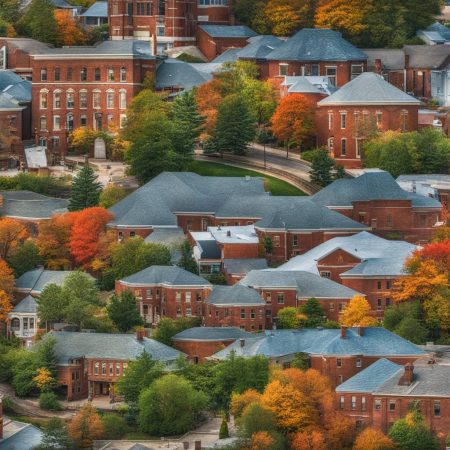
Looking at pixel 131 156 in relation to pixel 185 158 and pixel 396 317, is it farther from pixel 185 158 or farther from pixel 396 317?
pixel 396 317

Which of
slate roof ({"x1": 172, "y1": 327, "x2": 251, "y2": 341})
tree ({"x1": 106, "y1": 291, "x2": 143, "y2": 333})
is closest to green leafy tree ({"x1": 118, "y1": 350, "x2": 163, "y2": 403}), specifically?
slate roof ({"x1": 172, "y1": 327, "x2": 251, "y2": 341})

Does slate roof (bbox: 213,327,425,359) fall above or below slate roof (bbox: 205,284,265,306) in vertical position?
below

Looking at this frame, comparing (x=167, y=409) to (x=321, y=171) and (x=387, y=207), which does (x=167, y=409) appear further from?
(x=321, y=171)

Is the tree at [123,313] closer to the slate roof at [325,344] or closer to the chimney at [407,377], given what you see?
the slate roof at [325,344]

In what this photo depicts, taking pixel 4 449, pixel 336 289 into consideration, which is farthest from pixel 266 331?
pixel 4 449

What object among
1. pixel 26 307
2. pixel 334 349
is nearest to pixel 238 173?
pixel 26 307

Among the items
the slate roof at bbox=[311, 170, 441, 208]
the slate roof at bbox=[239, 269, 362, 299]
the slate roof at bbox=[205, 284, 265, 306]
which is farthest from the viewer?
the slate roof at bbox=[311, 170, 441, 208]

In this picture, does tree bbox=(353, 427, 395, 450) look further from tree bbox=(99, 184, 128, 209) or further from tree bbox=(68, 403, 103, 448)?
tree bbox=(99, 184, 128, 209)
